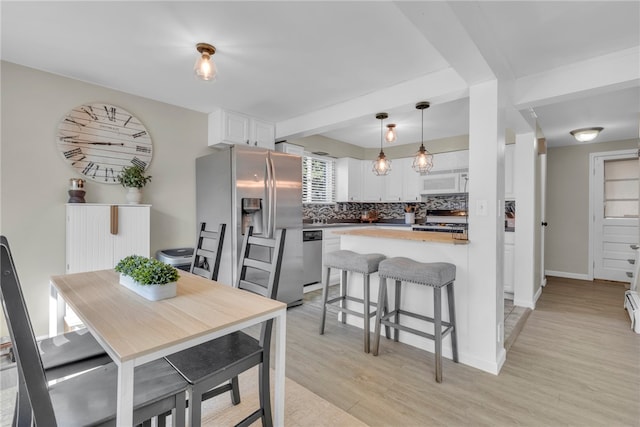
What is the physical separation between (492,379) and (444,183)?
3307 millimetres

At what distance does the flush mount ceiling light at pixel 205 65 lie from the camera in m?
2.06

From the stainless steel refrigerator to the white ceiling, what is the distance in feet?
2.21

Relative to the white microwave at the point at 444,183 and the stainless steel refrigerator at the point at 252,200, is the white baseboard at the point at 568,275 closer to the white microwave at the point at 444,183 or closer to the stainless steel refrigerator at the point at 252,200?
the white microwave at the point at 444,183

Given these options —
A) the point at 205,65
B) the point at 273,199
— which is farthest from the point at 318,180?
the point at 205,65

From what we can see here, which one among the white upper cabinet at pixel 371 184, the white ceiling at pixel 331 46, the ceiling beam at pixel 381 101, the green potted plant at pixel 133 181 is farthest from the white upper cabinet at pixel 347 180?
the green potted plant at pixel 133 181

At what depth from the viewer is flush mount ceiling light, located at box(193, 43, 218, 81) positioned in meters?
2.06

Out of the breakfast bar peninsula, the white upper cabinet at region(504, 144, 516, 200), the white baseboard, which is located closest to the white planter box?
the breakfast bar peninsula

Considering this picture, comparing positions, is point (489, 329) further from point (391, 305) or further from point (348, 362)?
point (348, 362)

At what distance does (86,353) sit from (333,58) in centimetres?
239

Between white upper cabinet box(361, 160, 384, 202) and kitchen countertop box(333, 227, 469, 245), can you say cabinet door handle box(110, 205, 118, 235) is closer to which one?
kitchen countertop box(333, 227, 469, 245)

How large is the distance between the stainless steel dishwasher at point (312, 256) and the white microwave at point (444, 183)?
2062mm

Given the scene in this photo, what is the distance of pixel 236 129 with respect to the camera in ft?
11.7

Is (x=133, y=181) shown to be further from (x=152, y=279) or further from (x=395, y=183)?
(x=395, y=183)

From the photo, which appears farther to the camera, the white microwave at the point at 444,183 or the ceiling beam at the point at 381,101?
the white microwave at the point at 444,183
